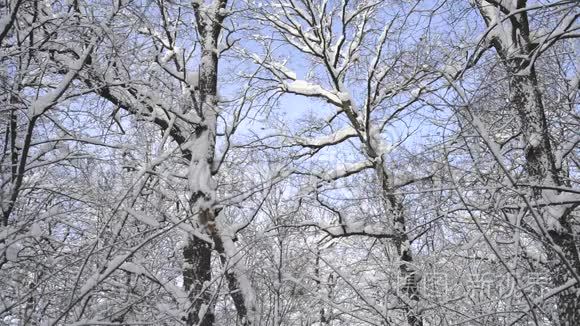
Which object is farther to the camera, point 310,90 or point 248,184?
point 310,90

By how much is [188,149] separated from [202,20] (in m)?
2.33

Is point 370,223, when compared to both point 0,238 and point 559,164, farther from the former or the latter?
point 0,238

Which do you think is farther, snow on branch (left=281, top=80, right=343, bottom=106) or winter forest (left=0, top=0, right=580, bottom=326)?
snow on branch (left=281, top=80, right=343, bottom=106)

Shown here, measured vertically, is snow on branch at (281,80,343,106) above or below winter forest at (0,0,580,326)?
above

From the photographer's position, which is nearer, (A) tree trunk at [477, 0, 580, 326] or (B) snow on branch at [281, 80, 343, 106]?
(A) tree trunk at [477, 0, 580, 326]

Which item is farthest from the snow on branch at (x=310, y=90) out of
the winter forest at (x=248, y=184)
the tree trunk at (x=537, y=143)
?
the tree trunk at (x=537, y=143)

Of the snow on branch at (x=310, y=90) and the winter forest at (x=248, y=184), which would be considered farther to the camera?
the snow on branch at (x=310, y=90)

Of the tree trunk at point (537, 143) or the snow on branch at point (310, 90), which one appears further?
the snow on branch at point (310, 90)

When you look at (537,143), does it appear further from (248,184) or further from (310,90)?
(310,90)

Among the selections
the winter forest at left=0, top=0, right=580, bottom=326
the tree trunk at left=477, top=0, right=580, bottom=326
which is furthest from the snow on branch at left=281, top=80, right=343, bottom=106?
the tree trunk at left=477, top=0, right=580, bottom=326

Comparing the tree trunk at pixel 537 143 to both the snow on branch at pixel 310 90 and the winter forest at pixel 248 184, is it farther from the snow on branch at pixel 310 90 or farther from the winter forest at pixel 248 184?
the snow on branch at pixel 310 90

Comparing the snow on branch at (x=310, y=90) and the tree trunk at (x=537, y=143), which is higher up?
the snow on branch at (x=310, y=90)

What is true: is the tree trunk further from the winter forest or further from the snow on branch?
the snow on branch

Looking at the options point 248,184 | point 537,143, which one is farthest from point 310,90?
point 537,143
